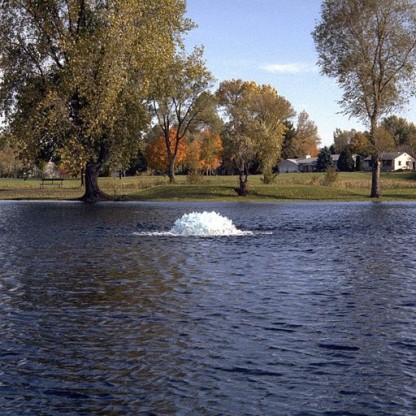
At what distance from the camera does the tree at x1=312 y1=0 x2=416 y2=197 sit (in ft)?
239

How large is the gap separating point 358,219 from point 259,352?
37.9 m

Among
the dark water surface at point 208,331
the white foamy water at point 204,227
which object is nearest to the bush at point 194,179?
the white foamy water at point 204,227

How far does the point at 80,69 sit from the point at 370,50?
34.6 metres

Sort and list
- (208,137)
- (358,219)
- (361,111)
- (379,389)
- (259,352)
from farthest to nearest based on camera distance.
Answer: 1. (208,137)
2. (361,111)
3. (358,219)
4. (259,352)
5. (379,389)

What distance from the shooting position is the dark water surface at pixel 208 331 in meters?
9.92

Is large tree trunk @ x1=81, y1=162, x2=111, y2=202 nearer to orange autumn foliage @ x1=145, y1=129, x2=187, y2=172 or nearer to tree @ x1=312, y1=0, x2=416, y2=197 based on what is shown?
tree @ x1=312, y1=0, x2=416, y2=197

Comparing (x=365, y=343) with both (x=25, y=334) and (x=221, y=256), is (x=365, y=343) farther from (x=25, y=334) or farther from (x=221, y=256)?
(x=221, y=256)

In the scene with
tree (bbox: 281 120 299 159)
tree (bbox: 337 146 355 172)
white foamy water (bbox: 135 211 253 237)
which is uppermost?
tree (bbox: 281 120 299 159)

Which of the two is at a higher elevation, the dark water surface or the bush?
the bush

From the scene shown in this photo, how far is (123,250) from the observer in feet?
96.2

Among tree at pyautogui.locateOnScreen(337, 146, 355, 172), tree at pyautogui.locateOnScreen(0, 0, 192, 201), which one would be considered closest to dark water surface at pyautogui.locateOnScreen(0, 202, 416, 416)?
tree at pyautogui.locateOnScreen(0, 0, 192, 201)

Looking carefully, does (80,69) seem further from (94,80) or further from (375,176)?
(375,176)

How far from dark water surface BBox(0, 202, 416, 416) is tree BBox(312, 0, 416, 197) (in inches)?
1928

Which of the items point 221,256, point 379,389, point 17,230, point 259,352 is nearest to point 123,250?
point 221,256
